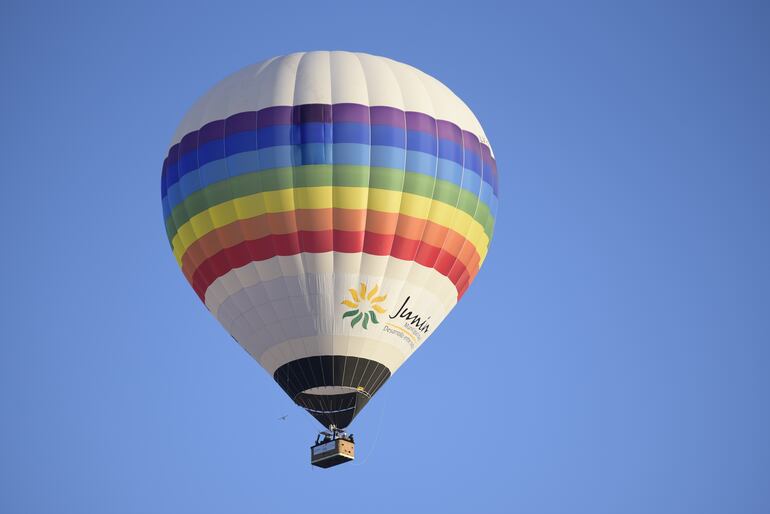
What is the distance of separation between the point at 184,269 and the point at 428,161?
200 inches

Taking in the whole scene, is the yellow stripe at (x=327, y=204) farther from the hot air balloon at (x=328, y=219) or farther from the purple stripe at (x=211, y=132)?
the purple stripe at (x=211, y=132)

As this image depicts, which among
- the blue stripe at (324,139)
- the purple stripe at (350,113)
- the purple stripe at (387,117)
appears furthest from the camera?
the purple stripe at (387,117)

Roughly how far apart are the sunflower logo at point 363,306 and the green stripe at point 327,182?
1.82 metres

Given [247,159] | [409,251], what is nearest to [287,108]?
[247,159]

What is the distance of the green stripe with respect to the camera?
30.0 m

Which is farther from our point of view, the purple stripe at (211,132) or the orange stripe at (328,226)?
the purple stripe at (211,132)

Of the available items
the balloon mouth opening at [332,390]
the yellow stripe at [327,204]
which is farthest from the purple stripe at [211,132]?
the balloon mouth opening at [332,390]

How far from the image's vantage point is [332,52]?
31.6 metres

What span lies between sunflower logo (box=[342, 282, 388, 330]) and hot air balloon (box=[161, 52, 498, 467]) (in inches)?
0.7

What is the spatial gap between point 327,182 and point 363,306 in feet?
7.38

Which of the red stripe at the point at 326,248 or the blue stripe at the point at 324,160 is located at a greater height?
the blue stripe at the point at 324,160

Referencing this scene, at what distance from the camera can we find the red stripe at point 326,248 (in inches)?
1180

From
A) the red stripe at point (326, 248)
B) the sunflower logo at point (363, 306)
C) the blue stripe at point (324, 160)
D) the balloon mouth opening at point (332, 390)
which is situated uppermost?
the blue stripe at point (324, 160)

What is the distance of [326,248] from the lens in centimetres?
2997
